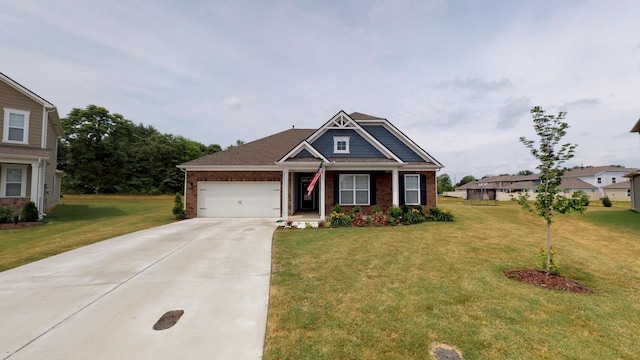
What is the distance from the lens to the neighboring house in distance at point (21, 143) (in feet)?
43.6

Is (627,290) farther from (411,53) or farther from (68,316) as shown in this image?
(411,53)

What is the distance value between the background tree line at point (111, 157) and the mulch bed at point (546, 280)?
46.4 meters

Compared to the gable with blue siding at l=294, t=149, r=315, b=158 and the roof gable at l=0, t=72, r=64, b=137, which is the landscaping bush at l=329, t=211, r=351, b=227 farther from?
the roof gable at l=0, t=72, r=64, b=137

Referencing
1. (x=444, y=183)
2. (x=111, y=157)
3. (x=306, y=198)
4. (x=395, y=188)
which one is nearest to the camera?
(x=395, y=188)

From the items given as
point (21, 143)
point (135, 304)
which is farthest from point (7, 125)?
point (135, 304)

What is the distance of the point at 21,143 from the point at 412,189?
21889 mm

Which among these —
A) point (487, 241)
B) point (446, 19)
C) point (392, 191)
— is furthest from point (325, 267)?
point (446, 19)

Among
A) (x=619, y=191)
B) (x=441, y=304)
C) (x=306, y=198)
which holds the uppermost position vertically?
(x=619, y=191)

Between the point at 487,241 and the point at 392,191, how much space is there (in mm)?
5696

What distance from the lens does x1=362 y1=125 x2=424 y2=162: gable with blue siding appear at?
50.2ft

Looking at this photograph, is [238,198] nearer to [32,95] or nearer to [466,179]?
[32,95]

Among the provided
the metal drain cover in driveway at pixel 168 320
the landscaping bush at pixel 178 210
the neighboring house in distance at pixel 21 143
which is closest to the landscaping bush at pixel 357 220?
the metal drain cover in driveway at pixel 168 320

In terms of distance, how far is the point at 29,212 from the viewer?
12.7 meters

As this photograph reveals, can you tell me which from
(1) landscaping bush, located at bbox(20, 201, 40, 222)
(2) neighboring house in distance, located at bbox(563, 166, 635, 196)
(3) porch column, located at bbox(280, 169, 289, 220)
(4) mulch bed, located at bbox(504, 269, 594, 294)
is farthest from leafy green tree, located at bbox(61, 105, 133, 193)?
(2) neighboring house in distance, located at bbox(563, 166, 635, 196)
